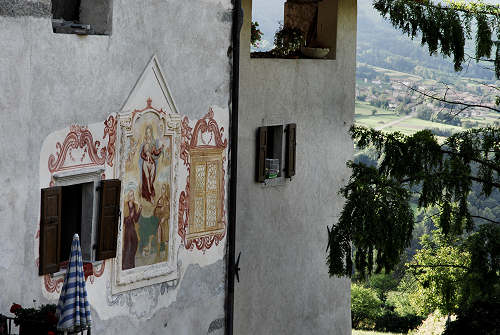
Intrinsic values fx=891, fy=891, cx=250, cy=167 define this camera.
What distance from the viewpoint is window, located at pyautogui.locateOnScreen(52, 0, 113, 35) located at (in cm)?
862

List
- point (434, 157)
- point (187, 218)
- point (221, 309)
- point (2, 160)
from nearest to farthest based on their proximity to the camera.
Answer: point (2, 160)
point (187, 218)
point (221, 309)
point (434, 157)

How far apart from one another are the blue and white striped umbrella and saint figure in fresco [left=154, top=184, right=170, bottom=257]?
250cm

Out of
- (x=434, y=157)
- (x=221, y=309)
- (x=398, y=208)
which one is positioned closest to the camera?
(x=221, y=309)

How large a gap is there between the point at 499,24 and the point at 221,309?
23.2 feet

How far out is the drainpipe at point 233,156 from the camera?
10.9 m

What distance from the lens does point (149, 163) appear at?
965 centimetres

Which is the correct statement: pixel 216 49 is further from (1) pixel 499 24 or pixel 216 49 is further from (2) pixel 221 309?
(1) pixel 499 24

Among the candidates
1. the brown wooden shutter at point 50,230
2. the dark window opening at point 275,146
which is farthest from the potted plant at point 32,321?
the dark window opening at point 275,146

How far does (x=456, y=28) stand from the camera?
14.5m

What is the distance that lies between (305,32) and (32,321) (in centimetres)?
935

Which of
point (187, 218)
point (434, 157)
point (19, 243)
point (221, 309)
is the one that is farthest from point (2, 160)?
point (434, 157)

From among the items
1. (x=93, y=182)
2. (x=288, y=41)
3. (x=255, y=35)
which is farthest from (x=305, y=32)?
(x=93, y=182)

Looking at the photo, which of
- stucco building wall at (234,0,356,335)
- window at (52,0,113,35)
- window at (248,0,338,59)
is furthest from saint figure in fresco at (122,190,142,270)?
window at (248,0,338,59)

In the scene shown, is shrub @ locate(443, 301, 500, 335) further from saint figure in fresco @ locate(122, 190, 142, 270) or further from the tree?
saint figure in fresco @ locate(122, 190, 142, 270)
